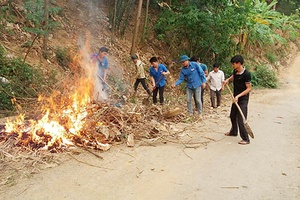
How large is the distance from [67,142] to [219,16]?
32.8 feet

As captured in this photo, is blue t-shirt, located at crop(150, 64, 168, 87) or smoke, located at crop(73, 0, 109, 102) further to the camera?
smoke, located at crop(73, 0, 109, 102)

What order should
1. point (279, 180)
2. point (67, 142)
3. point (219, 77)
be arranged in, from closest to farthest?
1. point (279, 180)
2. point (67, 142)
3. point (219, 77)

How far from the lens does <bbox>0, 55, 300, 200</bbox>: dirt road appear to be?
4.10m

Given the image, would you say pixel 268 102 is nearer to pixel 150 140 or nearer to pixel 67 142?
pixel 150 140

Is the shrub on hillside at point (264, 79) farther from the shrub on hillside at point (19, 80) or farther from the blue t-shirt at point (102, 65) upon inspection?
the shrub on hillside at point (19, 80)

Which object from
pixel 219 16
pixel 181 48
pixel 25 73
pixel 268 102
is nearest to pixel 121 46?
pixel 181 48

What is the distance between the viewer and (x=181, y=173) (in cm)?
478

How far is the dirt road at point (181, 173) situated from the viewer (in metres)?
4.10

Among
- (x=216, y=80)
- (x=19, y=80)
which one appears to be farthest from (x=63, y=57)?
(x=216, y=80)

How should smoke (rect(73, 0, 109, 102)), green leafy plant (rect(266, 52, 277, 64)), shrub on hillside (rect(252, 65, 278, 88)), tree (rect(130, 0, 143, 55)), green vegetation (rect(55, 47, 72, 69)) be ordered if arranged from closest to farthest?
green vegetation (rect(55, 47, 72, 69)) → smoke (rect(73, 0, 109, 102)) → tree (rect(130, 0, 143, 55)) → shrub on hillside (rect(252, 65, 278, 88)) → green leafy plant (rect(266, 52, 277, 64))

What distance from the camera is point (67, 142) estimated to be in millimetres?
5461

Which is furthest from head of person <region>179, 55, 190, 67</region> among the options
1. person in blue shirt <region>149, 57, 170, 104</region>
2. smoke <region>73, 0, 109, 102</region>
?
smoke <region>73, 0, 109, 102</region>

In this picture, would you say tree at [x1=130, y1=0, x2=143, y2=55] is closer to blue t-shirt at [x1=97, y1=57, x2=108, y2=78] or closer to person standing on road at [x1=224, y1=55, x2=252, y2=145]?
blue t-shirt at [x1=97, y1=57, x2=108, y2=78]

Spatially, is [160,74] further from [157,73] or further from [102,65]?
[102,65]
